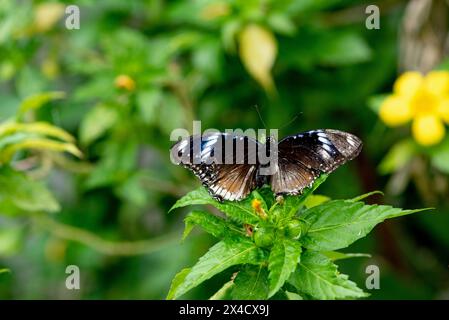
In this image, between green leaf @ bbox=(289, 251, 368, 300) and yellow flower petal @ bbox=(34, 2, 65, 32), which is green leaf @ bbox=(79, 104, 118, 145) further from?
green leaf @ bbox=(289, 251, 368, 300)

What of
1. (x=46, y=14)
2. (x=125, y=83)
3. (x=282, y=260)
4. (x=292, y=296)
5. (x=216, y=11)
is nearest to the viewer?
(x=282, y=260)

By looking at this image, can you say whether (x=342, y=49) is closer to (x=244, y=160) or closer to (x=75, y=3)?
(x=75, y=3)

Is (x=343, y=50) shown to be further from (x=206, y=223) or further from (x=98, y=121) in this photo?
(x=206, y=223)

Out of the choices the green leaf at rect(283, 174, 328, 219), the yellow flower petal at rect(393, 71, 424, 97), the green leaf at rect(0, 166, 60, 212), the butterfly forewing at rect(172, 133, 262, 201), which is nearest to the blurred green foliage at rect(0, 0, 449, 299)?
the yellow flower petal at rect(393, 71, 424, 97)

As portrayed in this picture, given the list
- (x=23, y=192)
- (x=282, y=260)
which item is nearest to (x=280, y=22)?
(x=23, y=192)

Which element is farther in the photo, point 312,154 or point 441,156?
point 441,156
